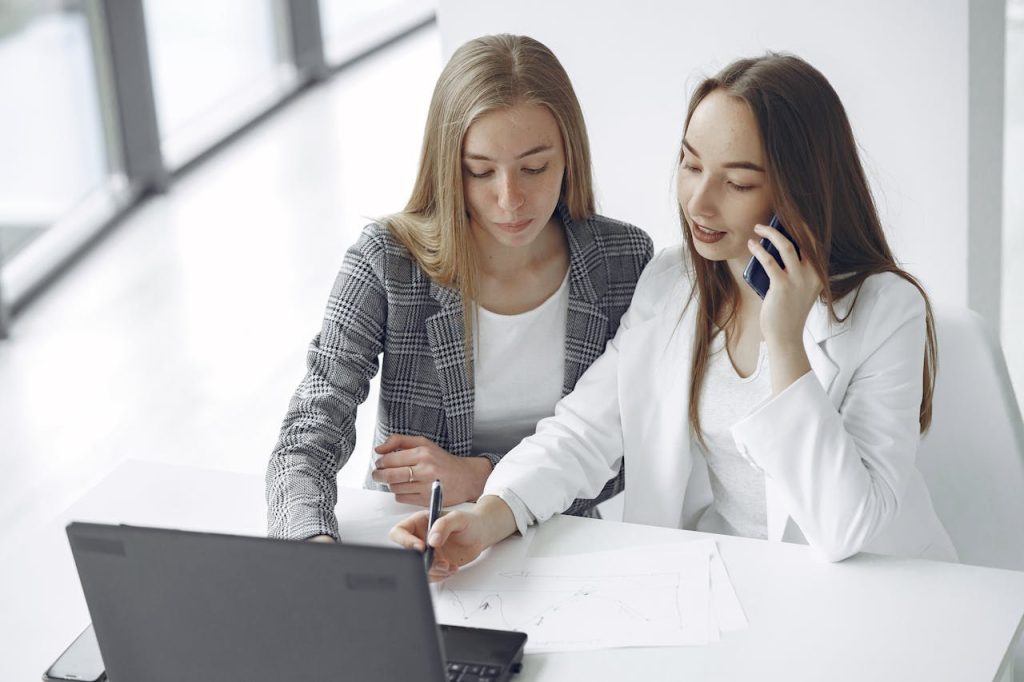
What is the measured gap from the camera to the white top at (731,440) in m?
1.84

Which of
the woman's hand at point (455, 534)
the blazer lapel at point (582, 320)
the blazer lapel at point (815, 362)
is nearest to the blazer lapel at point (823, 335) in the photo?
the blazer lapel at point (815, 362)

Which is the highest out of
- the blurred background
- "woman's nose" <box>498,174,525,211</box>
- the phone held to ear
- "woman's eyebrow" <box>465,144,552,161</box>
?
"woman's eyebrow" <box>465,144,552,161</box>

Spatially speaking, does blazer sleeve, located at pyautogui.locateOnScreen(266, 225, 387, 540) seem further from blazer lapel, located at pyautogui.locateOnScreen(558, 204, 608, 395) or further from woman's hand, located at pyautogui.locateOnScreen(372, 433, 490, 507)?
blazer lapel, located at pyautogui.locateOnScreen(558, 204, 608, 395)

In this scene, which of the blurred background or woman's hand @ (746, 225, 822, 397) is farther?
the blurred background

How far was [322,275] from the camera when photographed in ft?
14.6

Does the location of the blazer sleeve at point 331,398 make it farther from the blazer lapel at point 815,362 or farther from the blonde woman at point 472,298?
the blazer lapel at point 815,362

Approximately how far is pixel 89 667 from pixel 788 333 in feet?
3.06

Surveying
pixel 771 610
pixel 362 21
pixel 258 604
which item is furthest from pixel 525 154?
pixel 362 21

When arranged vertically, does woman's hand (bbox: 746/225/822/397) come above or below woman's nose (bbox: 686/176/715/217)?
below

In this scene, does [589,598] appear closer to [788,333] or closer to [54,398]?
[788,333]

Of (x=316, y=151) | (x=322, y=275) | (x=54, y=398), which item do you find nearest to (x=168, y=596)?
(x=54, y=398)

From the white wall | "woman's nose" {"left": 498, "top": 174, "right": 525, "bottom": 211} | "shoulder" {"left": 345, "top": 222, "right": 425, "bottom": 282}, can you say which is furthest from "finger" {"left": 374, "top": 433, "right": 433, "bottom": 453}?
the white wall

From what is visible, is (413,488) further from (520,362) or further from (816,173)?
(816,173)

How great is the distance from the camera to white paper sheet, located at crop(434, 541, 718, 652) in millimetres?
1460
